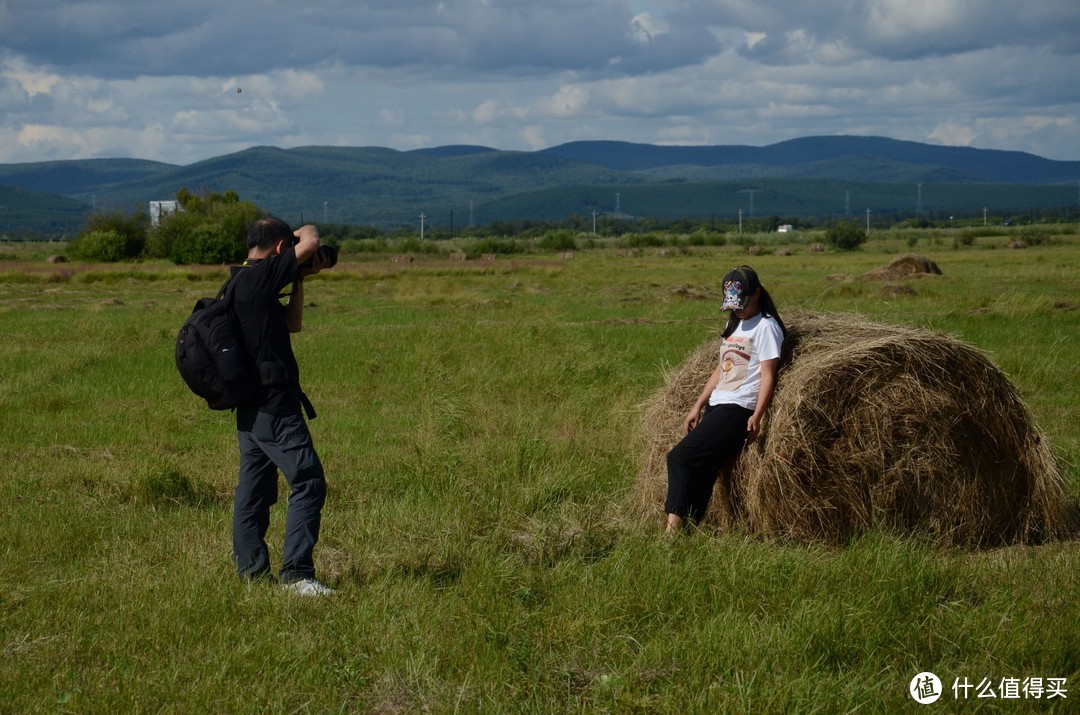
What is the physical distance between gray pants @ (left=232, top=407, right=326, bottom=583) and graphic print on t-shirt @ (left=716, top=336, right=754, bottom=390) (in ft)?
9.02

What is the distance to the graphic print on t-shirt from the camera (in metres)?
7.46

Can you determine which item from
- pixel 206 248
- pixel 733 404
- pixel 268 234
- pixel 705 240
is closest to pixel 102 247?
pixel 206 248

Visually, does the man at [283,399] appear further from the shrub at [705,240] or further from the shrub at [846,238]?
the shrub at [705,240]

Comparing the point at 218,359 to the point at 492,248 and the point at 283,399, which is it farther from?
the point at 492,248

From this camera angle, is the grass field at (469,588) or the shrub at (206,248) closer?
the grass field at (469,588)

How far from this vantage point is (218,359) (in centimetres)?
623

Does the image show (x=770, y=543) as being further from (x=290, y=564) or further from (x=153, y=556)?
(x=153, y=556)

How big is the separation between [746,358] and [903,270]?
1269 inches

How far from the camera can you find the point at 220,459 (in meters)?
10.7

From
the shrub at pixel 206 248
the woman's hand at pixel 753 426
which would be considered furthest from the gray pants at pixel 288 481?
the shrub at pixel 206 248

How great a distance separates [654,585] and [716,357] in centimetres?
253

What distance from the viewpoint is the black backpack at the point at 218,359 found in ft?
20.4

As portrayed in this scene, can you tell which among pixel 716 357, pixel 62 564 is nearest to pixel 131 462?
pixel 62 564

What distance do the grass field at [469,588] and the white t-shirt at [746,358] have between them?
950 mm
